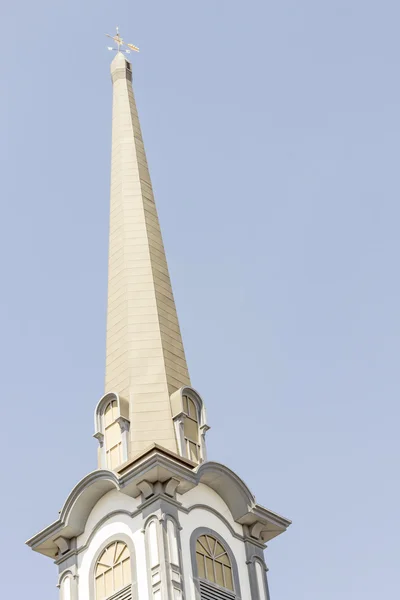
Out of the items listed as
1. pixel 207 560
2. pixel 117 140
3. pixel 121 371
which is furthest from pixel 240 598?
pixel 117 140

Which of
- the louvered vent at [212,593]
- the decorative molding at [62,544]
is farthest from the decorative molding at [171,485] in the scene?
the decorative molding at [62,544]

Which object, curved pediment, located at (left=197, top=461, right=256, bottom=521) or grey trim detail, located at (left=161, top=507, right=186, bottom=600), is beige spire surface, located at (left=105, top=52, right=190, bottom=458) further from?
grey trim detail, located at (left=161, top=507, right=186, bottom=600)

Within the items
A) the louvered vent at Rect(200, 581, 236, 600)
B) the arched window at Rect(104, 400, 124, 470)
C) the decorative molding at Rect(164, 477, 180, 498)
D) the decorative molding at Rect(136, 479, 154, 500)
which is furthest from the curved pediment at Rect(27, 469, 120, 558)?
the louvered vent at Rect(200, 581, 236, 600)

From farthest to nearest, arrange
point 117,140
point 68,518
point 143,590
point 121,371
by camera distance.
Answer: point 117,140 < point 121,371 < point 68,518 < point 143,590

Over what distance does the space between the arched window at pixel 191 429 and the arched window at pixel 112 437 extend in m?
1.95

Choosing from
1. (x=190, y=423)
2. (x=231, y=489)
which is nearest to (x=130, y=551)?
(x=231, y=489)

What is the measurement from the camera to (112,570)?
133ft

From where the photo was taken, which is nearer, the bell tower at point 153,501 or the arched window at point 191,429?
the bell tower at point 153,501

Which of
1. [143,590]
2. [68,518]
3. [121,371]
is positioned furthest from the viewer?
[121,371]

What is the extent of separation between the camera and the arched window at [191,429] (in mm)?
42938

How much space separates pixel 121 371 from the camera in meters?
44.9

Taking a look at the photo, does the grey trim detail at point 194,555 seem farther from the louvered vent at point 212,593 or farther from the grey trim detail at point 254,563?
the grey trim detail at point 254,563

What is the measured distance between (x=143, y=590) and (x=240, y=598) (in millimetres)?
3088

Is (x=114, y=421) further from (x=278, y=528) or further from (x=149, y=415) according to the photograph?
(x=278, y=528)
